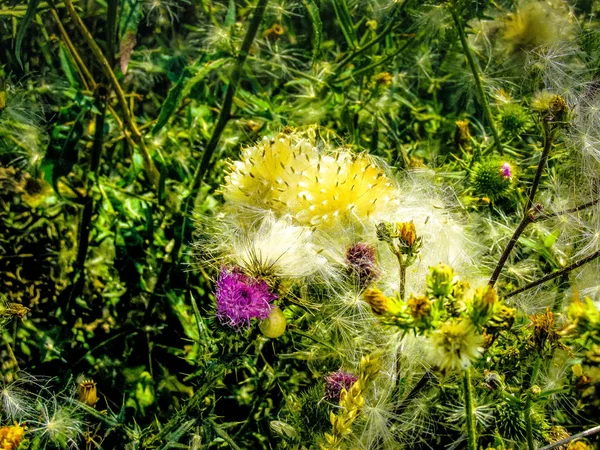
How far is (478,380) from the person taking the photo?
1.51 meters

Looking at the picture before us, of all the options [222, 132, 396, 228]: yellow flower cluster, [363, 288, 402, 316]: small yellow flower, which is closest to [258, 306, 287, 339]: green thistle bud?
[222, 132, 396, 228]: yellow flower cluster

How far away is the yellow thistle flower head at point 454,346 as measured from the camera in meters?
1.04

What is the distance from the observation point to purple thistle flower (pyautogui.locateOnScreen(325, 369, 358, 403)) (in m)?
1.47

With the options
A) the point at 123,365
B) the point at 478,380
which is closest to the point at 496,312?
the point at 478,380

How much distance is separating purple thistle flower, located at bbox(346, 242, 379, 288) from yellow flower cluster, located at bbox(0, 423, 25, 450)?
790 mm

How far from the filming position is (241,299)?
4.45 feet

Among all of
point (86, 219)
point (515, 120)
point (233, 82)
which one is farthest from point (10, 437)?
point (515, 120)

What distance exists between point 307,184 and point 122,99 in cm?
76

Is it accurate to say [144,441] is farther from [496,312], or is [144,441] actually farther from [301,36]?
[301,36]

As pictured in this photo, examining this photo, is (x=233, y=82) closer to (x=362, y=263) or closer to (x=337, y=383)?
(x=362, y=263)

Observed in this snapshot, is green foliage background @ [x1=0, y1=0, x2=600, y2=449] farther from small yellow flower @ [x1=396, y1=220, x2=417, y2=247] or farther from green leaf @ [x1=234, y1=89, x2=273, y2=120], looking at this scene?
small yellow flower @ [x1=396, y1=220, x2=417, y2=247]

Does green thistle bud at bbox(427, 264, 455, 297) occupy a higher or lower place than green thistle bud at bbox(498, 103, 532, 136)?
higher

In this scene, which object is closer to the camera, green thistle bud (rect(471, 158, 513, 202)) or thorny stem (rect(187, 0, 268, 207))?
green thistle bud (rect(471, 158, 513, 202))

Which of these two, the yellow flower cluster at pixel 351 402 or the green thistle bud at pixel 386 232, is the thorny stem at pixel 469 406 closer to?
the yellow flower cluster at pixel 351 402
